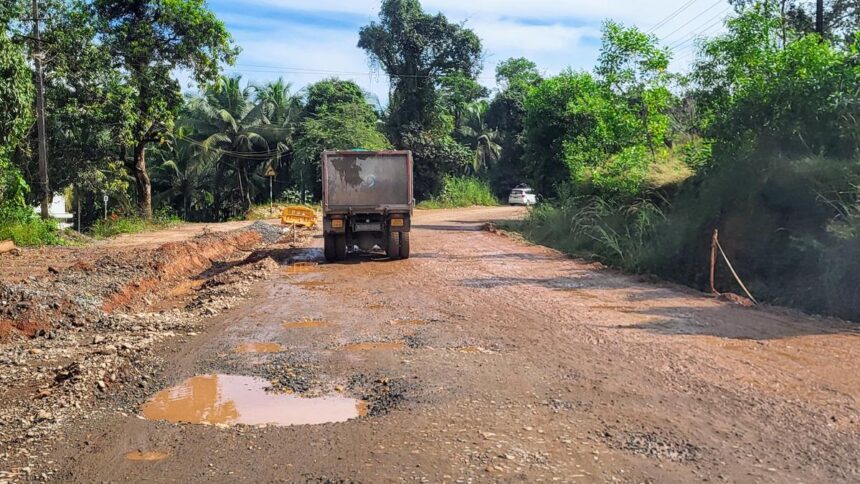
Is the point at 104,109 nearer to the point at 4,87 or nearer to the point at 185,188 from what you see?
the point at 4,87

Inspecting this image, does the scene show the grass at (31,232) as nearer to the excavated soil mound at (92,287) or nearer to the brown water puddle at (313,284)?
the excavated soil mound at (92,287)

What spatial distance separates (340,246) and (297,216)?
371 inches

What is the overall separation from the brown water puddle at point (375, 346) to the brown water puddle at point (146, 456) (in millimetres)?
3154

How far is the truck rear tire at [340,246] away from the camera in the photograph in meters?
16.9

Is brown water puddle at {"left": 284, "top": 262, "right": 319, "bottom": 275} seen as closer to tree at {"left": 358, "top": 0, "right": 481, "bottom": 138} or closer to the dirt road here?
the dirt road

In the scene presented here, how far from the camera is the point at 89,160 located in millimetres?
28828

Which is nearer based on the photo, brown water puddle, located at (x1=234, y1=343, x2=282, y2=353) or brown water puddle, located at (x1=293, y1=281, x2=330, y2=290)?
brown water puddle, located at (x1=234, y1=343, x2=282, y2=353)

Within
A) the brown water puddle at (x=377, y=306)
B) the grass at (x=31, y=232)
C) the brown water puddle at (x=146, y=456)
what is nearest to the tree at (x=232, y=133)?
the grass at (x=31, y=232)

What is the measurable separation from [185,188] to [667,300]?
126ft

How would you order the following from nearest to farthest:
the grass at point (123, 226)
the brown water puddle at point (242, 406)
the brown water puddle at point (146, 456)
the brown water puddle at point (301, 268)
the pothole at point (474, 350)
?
the brown water puddle at point (146, 456)
the brown water puddle at point (242, 406)
the pothole at point (474, 350)
the brown water puddle at point (301, 268)
the grass at point (123, 226)

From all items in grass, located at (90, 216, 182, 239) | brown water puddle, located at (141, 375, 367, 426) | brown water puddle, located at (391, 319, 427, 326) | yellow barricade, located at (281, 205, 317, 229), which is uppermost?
yellow barricade, located at (281, 205, 317, 229)

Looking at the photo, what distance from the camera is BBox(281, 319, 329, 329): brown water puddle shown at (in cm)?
912

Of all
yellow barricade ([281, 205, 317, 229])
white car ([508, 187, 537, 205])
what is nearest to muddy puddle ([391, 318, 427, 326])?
yellow barricade ([281, 205, 317, 229])

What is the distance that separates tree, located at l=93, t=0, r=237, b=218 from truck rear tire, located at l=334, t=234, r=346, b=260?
570 inches
